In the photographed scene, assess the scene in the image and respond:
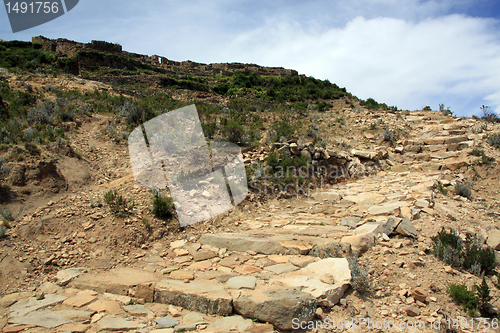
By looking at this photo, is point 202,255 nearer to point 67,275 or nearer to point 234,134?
point 67,275

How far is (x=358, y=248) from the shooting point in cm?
402

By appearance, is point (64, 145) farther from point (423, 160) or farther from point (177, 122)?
point (423, 160)

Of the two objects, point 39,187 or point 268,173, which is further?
point 268,173

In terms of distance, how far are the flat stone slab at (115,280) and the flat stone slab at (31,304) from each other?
0.32 metres

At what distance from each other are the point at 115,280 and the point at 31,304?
896 millimetres

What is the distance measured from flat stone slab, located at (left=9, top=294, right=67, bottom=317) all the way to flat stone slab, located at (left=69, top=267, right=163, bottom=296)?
0.32 m

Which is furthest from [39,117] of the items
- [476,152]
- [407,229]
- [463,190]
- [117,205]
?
[476,152]

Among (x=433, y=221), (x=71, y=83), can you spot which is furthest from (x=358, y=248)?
(x=71, y=83)

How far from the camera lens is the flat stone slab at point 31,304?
300 centimetres

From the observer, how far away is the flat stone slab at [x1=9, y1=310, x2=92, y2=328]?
274 cm

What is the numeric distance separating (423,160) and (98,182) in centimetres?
1009

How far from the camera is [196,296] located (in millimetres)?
3154

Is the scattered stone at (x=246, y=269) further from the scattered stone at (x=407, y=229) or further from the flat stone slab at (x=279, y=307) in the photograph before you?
the scattered stone at (x=407, y=229)

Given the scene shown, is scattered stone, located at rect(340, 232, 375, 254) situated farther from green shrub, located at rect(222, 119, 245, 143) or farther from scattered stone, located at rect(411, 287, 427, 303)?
green shrub, located at rect(222, 119, 245, 143)
